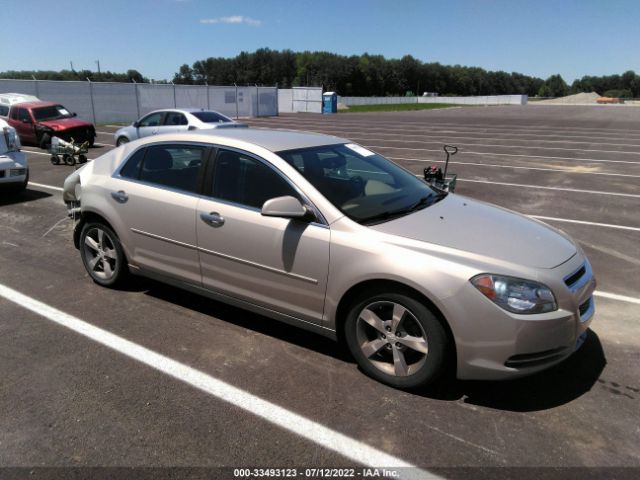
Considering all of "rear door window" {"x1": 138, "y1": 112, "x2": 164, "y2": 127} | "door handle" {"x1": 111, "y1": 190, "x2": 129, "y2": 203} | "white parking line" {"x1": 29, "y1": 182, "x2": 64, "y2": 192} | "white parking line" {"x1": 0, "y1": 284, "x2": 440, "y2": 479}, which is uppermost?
"door handle" {"x1": 111, "y1": 190, "x2": 129, "y2": 203}

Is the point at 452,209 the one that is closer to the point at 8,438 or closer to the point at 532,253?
the point at 532,253

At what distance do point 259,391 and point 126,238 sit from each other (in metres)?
2.08

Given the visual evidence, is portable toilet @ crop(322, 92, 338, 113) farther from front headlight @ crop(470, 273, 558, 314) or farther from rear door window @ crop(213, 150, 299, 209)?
front headlight @ crop(470, 273, 558, 314)

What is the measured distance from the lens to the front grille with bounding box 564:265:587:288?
3000 millimetres

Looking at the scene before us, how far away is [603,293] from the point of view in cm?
482

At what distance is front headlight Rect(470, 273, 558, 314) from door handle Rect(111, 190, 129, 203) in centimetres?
308

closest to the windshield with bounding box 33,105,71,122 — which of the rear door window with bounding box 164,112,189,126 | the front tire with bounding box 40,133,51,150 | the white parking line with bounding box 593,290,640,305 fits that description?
the front tire with bounding box 40,133,51,150

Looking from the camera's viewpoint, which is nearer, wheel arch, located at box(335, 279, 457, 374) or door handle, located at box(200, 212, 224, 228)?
wheel arch, located at box(335, 279, 457, 374)

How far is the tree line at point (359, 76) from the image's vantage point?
125 metres

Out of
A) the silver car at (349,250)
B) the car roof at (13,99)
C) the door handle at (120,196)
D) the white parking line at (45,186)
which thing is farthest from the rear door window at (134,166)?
the car roof at (13,99)

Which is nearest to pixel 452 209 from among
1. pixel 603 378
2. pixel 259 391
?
pixel 603 378

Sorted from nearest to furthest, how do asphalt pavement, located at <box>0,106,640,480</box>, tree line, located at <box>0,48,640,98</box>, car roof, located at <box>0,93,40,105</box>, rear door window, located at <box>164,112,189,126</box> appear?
asphalt pavement, located at <box>0,106,640,480</box> → rear door window, located at <box>164,112,189,126</box> → car roof, located at <box>0,93,40,105</box> → tree line, located at <box>0,48,640,98</box>

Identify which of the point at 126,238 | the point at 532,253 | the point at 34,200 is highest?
the point at 532,253

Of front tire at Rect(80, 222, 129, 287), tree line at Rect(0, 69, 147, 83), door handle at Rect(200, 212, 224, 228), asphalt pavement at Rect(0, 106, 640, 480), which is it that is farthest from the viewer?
tree line at Rect(0, 69, 147, 83)
